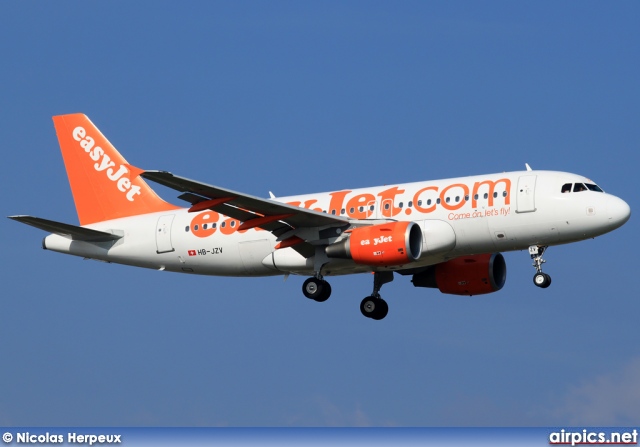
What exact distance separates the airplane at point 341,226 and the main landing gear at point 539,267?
1.8 inches

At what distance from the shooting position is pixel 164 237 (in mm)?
55438

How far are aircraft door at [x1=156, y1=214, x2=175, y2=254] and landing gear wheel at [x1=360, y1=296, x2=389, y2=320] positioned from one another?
7.89m

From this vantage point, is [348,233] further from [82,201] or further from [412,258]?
[82,201]

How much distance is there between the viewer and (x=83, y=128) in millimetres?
60375

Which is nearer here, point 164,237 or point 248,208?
point 248,208

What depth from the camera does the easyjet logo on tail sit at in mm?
58094

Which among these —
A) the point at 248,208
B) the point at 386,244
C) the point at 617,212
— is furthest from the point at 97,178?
the point at 617,212

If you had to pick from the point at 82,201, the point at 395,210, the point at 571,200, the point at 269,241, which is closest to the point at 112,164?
the point at 82,201

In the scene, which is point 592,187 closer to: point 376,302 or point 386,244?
point 386,244

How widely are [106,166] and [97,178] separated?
2.21 feet

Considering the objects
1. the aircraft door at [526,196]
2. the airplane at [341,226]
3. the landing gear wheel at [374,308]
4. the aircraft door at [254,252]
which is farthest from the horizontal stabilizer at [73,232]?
the aircraft door at [526,196]

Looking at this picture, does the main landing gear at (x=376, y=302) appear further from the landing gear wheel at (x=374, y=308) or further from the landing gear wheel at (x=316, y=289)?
the landing gear wheel at (x=316, y=289)

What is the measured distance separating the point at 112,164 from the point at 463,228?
16820mm

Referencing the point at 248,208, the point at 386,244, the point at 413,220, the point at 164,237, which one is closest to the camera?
the point at 386,244
